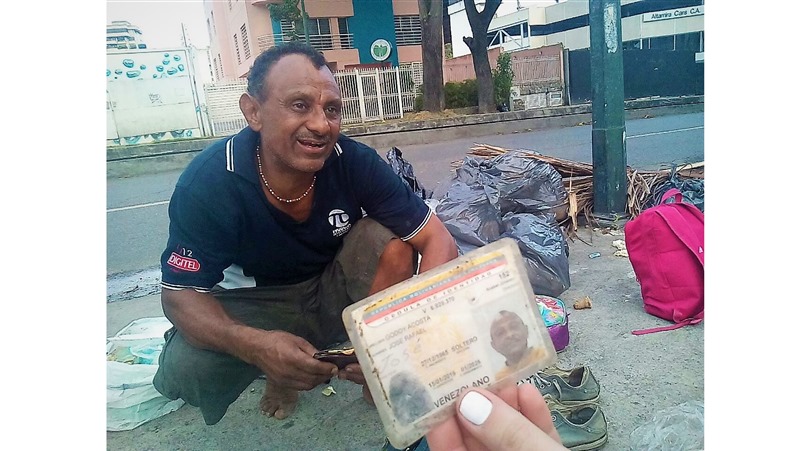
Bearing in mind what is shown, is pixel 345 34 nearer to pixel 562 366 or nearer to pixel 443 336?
pixel 443 336

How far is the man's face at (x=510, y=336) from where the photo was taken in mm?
894

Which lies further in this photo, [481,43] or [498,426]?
[481,43]

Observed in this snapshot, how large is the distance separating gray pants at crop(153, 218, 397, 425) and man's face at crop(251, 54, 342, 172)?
0.32 m

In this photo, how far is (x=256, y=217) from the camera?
144 cm

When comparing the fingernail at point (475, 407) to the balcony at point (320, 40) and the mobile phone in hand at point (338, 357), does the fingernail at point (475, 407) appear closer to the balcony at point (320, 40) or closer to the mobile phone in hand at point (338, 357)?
the mobile phone in hand at point (338, 357)

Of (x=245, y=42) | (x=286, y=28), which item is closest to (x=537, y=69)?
(x=286, y=28)

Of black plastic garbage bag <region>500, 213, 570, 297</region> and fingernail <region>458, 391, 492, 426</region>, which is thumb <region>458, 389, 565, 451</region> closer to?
fingernail <region>458, 391, 492, 426</region>

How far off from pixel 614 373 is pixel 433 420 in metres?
1.06

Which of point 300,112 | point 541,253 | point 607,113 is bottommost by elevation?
point 541,253

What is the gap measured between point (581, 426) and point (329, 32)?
138 cm

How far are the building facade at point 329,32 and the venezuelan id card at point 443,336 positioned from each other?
0.89 metres

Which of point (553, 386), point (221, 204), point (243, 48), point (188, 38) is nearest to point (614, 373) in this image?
point (553, 386)

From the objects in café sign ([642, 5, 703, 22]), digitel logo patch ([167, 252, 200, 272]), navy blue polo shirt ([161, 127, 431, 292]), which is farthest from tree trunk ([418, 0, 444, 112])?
café sign ([642, 5, 703, 22])

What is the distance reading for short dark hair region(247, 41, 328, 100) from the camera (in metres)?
1.34
